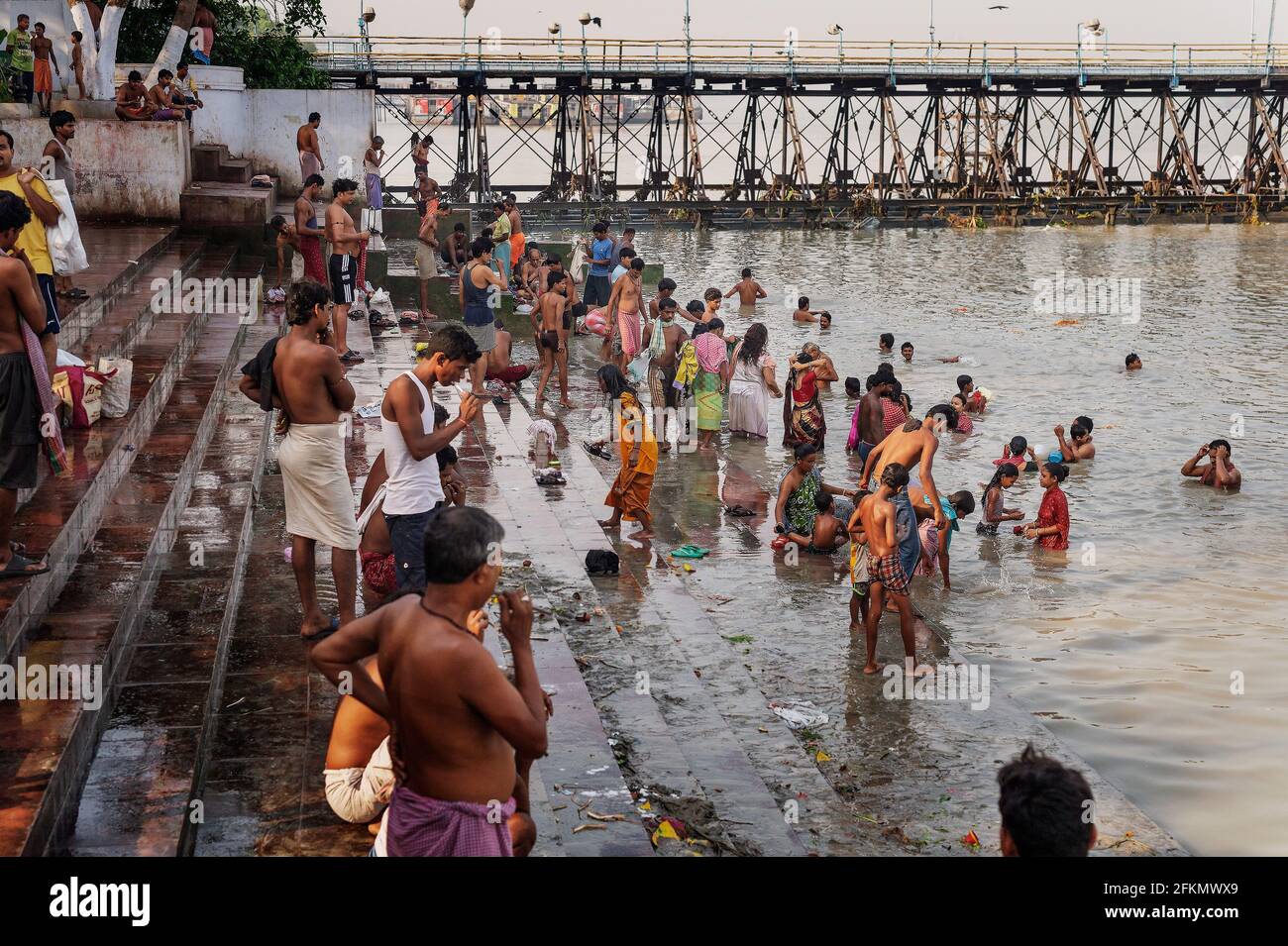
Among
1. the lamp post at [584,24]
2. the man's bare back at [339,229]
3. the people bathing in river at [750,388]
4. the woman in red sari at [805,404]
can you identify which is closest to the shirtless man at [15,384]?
the man's bare back at [339,229]

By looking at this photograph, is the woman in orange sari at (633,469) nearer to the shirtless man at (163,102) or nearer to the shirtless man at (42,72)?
the shirtless man at (163,102)

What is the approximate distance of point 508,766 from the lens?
360 cm

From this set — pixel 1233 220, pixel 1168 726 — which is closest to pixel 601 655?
pixel 1168 726

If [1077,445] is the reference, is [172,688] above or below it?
above

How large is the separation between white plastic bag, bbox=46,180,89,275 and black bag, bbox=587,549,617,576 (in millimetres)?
4561

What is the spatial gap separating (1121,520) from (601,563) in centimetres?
575

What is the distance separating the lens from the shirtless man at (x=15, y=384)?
17.7ft

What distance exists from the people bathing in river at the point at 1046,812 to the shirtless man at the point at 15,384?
3992 mm

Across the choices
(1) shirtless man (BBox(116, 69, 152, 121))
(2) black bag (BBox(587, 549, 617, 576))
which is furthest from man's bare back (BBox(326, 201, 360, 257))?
(1) shirtless man (BBox(116, 69, 152, 121))

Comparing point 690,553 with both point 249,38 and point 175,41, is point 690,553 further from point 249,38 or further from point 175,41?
point 249,38

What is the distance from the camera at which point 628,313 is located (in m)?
14.6

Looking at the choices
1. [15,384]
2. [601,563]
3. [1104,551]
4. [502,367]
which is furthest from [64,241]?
[1104,551]
